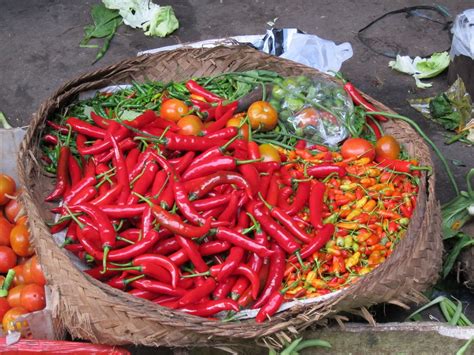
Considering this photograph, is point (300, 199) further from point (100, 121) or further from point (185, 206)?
point (100, 121)

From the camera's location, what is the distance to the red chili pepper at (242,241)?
2730mm

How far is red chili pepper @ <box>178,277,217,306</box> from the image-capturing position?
264 centimetres

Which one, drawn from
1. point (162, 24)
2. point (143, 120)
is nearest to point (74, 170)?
point (143, 120)

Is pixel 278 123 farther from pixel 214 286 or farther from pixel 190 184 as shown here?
pixel 214 286

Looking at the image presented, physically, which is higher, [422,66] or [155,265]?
[155,265]

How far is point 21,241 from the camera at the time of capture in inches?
123

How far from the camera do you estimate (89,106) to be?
359cm

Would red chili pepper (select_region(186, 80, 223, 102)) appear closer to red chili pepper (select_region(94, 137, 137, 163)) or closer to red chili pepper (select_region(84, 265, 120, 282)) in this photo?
red chili pepper (select_region(94, 137, 137, 163))

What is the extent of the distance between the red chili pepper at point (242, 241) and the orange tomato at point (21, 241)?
3.30 feet

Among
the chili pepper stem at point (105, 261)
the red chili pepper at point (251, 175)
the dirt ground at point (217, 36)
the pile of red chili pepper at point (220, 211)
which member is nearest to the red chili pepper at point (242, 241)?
the pile of red chili pepper at point (220, 211)

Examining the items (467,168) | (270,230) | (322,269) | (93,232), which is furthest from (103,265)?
(467,168)

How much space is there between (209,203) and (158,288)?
427 mm

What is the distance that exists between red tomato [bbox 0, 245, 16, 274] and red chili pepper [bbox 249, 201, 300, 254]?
1.23 m

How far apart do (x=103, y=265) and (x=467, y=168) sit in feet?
8.87
